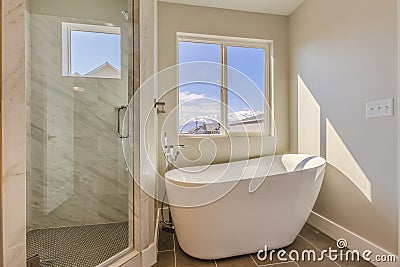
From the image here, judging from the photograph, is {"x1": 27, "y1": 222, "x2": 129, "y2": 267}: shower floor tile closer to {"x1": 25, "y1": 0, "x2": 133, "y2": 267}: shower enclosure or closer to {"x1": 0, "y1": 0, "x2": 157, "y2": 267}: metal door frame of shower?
{"x1": 25, "y1": 0, "x2": 133, "y2": 267}: shower enclosure

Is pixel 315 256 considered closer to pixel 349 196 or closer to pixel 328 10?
pixel 349 196

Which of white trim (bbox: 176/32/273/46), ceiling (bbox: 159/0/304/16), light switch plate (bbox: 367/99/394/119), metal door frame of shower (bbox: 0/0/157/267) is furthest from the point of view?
white trim (bbox: 176/32/273/46)

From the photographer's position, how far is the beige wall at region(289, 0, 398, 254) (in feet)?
5.96

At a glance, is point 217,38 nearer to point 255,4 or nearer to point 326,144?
point 255,4

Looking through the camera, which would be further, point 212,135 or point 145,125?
point 212,135

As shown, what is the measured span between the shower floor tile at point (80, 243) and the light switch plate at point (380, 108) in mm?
2126

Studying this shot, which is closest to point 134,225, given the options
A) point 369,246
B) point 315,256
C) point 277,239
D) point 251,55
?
point 277,239

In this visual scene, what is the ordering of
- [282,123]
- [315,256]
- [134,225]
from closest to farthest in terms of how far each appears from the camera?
[134,225] < [315,256] < [282,123]

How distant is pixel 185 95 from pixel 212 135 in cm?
58

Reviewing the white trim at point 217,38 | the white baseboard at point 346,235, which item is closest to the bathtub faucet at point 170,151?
the white trim at point 217,38

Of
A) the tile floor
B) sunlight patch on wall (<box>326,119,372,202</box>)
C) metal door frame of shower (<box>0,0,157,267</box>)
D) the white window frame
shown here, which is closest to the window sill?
the white window frame

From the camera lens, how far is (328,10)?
2.48 metres

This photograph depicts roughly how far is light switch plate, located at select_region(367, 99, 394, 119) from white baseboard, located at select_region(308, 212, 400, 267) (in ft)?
3.26

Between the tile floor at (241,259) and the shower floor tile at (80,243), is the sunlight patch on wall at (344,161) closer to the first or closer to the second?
the tile floor at (241,259)
